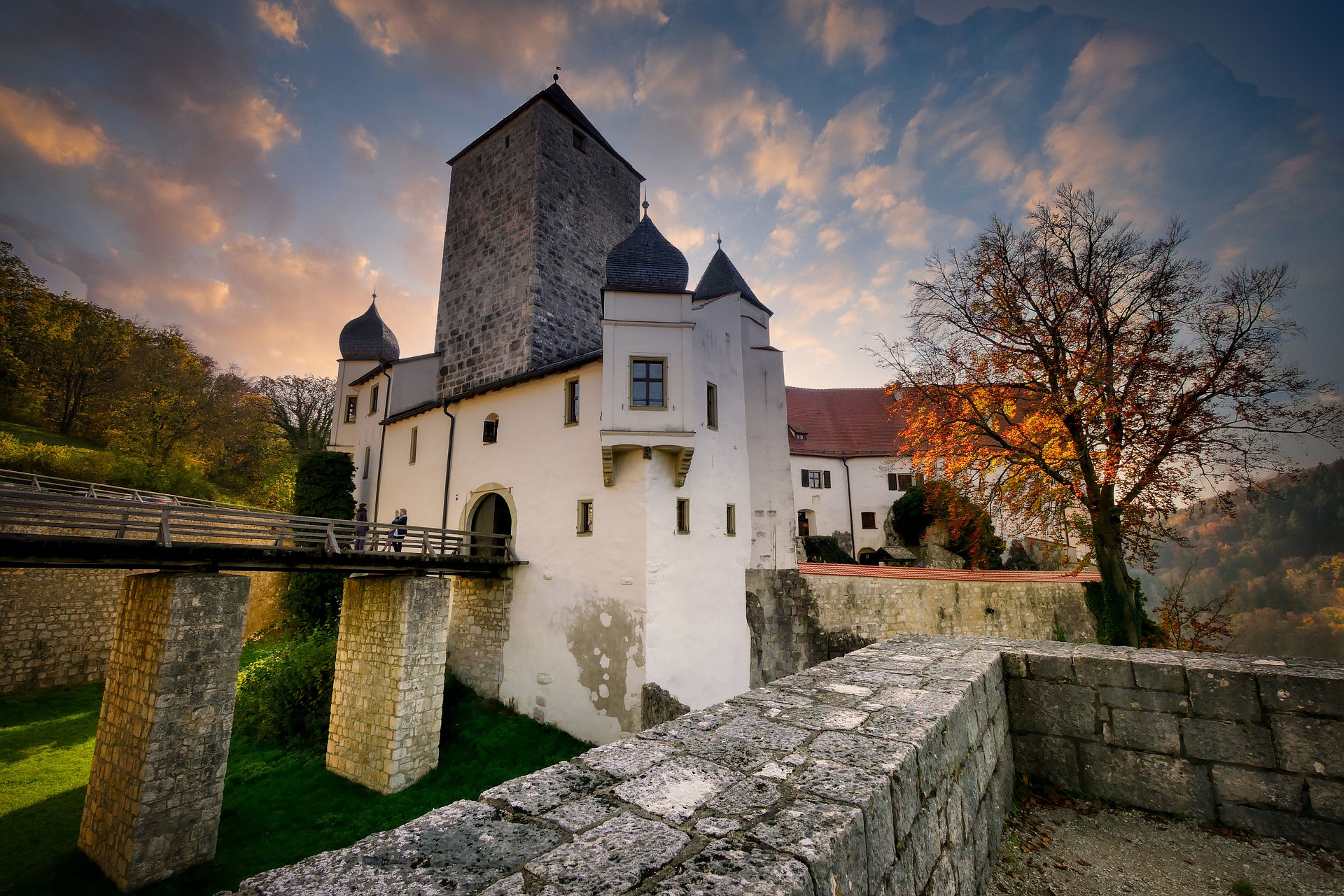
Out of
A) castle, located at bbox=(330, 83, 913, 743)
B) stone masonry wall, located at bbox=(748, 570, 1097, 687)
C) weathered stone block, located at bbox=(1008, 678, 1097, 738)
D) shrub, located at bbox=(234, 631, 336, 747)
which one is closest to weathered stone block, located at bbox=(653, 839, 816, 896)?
weathered stone block, located at bbox=(1008, 678, 1097, 738)

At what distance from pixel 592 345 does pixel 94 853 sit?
1618cm

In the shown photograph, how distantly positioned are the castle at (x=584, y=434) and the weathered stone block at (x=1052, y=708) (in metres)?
8.48

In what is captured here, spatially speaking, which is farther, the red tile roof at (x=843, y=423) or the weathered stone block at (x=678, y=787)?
the red tile roof at (x=843, y=423)

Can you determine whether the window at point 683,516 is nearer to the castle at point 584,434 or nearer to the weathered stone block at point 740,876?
the castle at point 584,434

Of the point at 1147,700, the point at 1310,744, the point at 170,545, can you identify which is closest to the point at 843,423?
the point at 1147,700

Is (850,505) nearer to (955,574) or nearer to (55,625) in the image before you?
(955,574)

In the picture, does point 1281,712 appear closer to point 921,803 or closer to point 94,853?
point 921,803

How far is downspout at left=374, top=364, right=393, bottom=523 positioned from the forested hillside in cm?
4304

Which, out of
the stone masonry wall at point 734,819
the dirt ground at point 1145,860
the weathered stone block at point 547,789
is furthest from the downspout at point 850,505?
the weathered stone block at point 547,789

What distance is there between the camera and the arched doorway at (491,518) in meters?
15.5

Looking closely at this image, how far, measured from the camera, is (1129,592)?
9.65 metres

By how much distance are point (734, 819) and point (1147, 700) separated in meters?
3.67

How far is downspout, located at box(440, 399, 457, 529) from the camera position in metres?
16.1

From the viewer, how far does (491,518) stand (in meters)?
16.0
